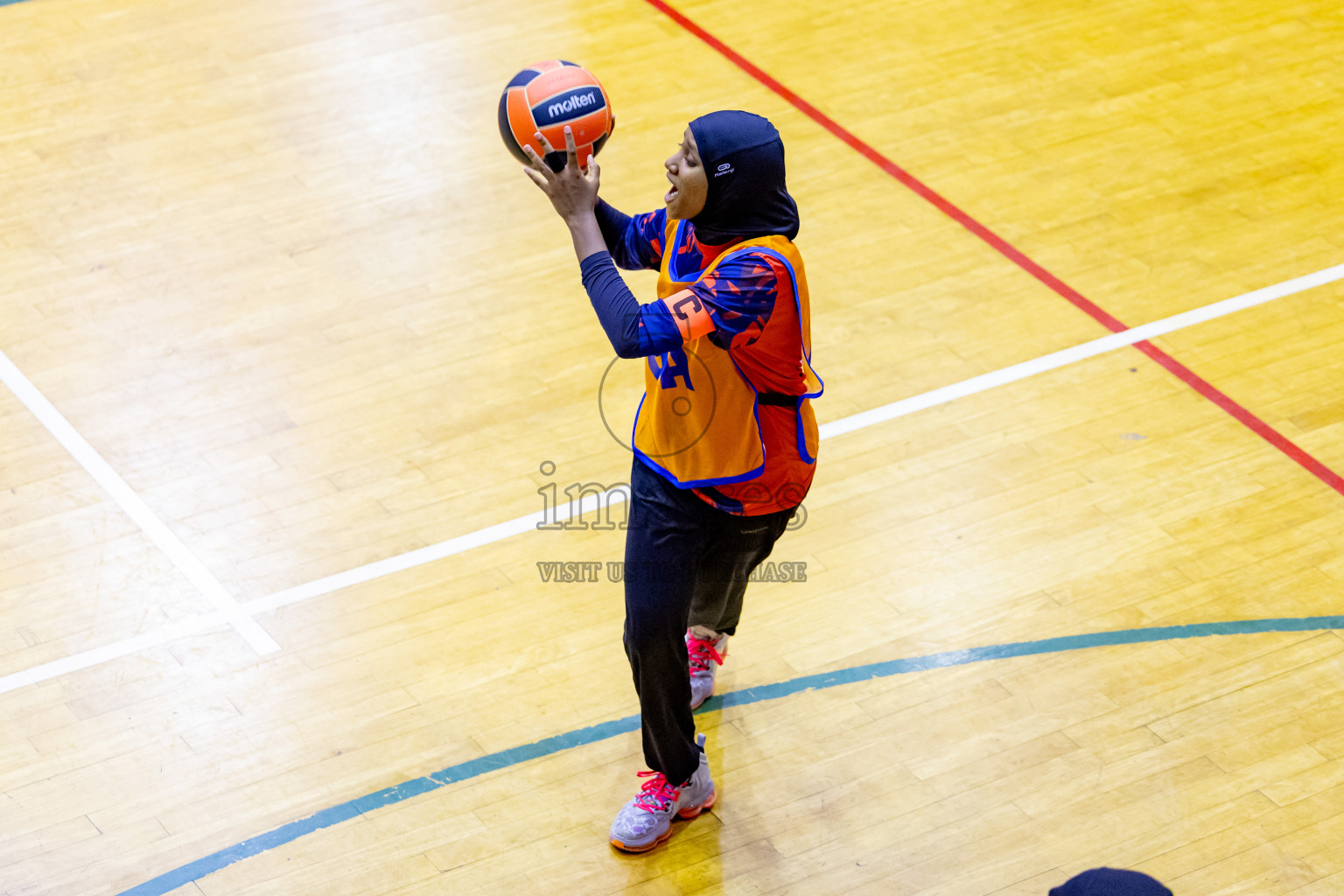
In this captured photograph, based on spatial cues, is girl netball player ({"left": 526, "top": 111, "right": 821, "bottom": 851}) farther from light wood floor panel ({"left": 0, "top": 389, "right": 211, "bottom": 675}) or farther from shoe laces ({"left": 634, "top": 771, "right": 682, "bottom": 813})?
light wood floor panel ({"left": 0, "top": 389, "right": 211, "bottom": 675})

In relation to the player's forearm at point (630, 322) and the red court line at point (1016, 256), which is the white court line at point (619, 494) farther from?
the player's forearm at point (630, 322)

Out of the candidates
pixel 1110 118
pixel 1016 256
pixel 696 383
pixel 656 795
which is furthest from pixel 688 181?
pixel 1110 118

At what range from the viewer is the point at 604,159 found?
23.2ft

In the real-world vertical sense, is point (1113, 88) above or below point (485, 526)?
below

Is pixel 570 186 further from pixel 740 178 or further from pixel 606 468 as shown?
pixel 606 468

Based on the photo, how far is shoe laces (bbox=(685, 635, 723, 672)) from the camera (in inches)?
175

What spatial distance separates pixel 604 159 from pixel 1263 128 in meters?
3.39

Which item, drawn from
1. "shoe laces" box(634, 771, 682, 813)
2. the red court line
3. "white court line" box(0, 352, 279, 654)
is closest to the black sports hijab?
"shoe laces" box(634, 771, 682, 813)

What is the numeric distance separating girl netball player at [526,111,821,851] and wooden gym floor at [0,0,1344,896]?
70 cm

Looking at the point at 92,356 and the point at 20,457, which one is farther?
the point at 92,356

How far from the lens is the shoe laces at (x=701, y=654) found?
4441mm

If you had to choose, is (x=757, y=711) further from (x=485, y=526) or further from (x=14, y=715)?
(x=14, y=715)

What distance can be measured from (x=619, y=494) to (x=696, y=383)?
183 cm

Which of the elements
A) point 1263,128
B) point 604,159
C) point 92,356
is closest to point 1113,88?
point 1263,128
